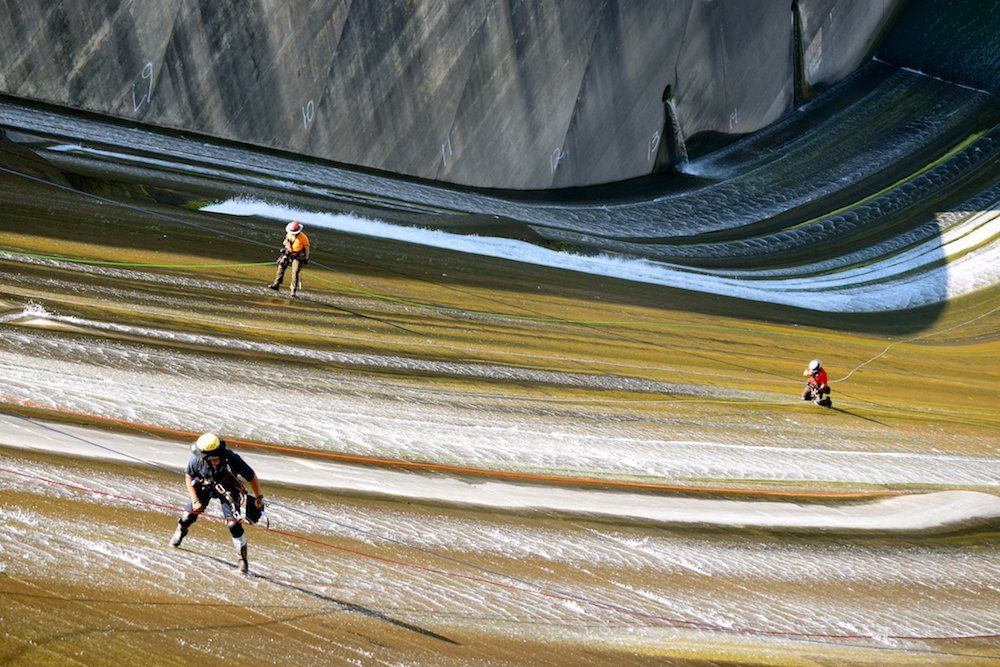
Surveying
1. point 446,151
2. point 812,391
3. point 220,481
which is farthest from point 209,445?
point 446,151

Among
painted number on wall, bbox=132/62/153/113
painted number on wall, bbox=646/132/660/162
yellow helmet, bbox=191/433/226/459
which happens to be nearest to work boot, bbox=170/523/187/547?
yellow helmet, bbox=191/433/226/459

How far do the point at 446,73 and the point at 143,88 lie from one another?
796 cm

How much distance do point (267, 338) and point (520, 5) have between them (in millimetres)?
17449

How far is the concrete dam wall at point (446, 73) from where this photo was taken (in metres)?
23.0

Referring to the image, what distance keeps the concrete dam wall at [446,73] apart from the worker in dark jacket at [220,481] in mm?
17157

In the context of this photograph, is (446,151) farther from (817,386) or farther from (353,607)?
(353,607)

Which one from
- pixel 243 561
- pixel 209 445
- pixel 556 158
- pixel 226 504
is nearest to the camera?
pixel 209 445

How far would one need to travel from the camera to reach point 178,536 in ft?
29.1

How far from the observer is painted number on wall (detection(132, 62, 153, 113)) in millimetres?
23312

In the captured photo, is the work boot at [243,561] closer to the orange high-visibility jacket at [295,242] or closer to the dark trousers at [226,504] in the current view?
the dark trousers at [226,504]

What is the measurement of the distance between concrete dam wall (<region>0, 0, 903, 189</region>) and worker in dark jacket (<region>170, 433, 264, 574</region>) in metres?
17.2

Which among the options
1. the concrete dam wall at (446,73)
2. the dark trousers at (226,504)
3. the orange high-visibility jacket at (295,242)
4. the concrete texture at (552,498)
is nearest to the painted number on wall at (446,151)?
the concrete dam wall at (446,73)

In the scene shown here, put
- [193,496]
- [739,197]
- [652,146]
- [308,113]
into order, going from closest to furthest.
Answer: [193,496] < [308,113] < [739,197] < [652,146]

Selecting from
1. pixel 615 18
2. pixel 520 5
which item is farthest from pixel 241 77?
pixel 615 18
